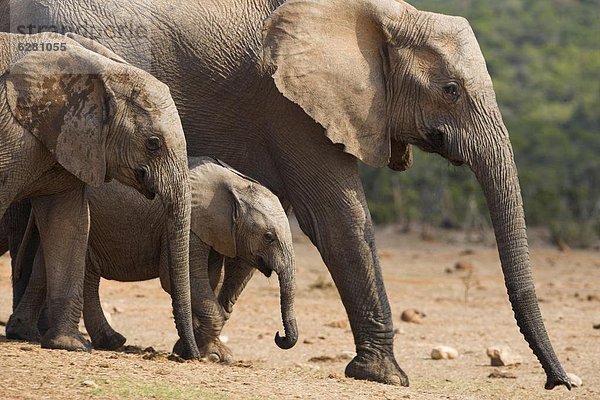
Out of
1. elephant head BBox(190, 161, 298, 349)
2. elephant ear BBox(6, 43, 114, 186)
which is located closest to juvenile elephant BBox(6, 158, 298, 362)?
elephant head BBox(190, 161, 298, 349)

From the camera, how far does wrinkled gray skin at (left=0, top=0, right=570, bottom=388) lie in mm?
8055

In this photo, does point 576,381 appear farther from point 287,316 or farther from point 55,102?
point 55,102

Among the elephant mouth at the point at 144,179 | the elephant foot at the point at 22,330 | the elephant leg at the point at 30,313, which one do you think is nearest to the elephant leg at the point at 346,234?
the elephant mouth at the point at 144,179

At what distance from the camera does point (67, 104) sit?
7.07 m

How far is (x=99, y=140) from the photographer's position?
711cm

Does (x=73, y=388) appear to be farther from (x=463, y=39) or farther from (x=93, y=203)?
(x=463, y=39)

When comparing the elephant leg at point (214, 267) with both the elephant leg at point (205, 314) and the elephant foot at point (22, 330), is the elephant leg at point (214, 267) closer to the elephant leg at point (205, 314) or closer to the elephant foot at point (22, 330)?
the elephant leg at point (205, 314)

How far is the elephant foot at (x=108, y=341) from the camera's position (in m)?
8.55

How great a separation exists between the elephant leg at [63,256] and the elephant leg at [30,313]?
2.06 feet

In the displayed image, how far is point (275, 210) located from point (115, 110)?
1483mm

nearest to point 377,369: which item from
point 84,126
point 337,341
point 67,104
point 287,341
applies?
point 287,341

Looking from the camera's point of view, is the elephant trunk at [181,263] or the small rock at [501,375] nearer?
the elephant trunk at [181,263]

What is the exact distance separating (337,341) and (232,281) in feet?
6.56

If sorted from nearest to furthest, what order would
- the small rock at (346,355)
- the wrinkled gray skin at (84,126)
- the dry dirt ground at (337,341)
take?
1. the dry dirt ground at (337,341)
2. the wrinkled gray skin at (84,126)
3. the small rock at (346,355)
